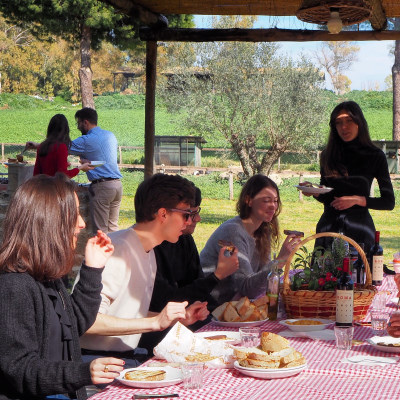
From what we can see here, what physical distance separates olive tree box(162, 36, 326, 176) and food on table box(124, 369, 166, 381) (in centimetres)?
1532

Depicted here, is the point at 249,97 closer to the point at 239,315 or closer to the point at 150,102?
the point at 150,102

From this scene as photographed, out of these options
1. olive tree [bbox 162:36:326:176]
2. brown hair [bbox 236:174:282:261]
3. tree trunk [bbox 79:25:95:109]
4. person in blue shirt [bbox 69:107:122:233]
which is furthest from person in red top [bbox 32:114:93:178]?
olive tree [bbox 162:36:326:176]

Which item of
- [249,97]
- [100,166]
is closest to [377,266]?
[100,166]

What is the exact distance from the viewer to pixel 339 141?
4434 mm

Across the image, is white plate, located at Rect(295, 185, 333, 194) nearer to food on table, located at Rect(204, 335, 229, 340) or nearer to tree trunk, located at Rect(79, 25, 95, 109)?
food on table, located at Rect(204, 335, 229, 340)

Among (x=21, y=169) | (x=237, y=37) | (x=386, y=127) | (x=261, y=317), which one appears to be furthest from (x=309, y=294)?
(x=386, y=127)

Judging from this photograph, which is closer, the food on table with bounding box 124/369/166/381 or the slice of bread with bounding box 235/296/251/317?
the food on table with bounding box 124/369/166/381

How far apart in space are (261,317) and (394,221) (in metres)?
10.4

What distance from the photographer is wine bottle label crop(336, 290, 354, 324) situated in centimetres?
260

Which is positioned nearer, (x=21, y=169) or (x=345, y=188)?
(x=345, y=188)

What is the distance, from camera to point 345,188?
434 cm

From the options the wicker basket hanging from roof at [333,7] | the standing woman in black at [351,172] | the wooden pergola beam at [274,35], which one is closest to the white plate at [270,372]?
the standing woman in black at [351,172]

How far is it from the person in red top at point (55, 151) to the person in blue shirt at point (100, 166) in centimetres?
102

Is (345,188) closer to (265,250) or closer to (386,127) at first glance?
(265,250)
